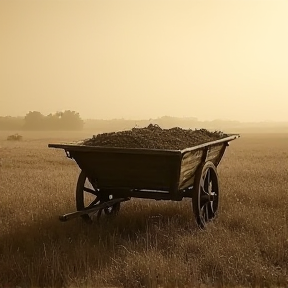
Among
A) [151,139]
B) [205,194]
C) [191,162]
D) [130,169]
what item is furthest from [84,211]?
[205,194]

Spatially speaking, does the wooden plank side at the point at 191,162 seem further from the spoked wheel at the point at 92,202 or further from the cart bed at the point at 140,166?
the spoked wheel at the point at 92,202

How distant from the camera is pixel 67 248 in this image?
504cm

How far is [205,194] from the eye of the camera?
6352 millimetres

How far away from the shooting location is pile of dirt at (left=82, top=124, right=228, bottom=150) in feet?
18.5

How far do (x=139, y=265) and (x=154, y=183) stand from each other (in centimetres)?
148

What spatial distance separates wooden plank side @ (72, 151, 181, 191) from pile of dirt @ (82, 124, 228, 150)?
0.59 feet

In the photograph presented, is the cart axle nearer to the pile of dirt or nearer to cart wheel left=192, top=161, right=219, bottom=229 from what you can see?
the pile of dirt

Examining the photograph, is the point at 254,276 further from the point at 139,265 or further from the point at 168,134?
the point at 168,134

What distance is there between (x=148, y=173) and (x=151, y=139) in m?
0.48

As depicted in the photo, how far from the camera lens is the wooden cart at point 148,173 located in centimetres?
540

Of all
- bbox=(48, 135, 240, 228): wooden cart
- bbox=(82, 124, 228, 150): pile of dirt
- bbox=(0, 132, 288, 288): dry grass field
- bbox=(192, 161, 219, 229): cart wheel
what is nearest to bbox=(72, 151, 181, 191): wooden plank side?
bbox=(48, 135, 240, 228): wooden cart

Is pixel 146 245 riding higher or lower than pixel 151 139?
lower

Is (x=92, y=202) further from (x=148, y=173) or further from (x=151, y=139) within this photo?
(x=151, y=139)

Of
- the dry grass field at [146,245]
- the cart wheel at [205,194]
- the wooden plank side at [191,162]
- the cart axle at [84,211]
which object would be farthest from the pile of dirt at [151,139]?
the dry grass field at [146,245]
